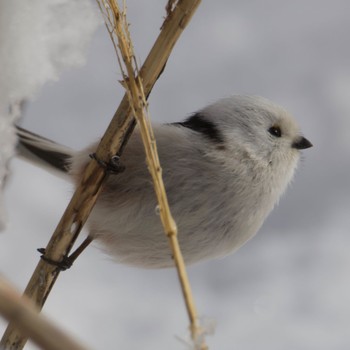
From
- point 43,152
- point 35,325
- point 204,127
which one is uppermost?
point 204,127

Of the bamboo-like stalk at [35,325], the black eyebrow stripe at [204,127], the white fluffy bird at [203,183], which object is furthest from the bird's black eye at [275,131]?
the bamboo-like stalk at [35,325]

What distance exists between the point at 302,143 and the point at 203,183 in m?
0.31

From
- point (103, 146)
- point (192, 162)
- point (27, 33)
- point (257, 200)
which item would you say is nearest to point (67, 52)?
point (27, 33)

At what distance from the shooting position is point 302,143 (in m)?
1.34

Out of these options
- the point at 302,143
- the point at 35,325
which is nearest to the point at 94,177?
the point at 302,143

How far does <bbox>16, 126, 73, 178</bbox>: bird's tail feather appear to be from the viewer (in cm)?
140

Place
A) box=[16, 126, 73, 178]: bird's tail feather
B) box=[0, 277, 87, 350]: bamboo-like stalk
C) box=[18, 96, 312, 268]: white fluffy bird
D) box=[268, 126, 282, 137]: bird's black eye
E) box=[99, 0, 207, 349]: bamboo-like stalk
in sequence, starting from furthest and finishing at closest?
1. box=[16, 126, 73, 178]: bird's tail feather
2. box=[268, 126, 282, 137]: bird's black eye
3. box=[18, 96, 312, 268]: white fluffy bird
4. box=[99, 0, 207, 349]: bamboo-like stalk
5. box=[0, 277, 87, 350]: bamboo-like stalk

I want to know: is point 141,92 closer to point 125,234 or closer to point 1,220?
point 1,220

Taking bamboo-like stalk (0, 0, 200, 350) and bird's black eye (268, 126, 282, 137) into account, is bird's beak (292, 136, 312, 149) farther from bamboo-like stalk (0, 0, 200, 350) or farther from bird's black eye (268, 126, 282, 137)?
bamboo-like stalk (0, 0, 200, 350)

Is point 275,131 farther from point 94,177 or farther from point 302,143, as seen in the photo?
point 94,177

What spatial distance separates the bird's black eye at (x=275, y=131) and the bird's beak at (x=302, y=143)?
5 centimetres

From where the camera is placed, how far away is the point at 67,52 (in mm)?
879

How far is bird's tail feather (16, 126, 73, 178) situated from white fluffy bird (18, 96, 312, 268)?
0.13 m

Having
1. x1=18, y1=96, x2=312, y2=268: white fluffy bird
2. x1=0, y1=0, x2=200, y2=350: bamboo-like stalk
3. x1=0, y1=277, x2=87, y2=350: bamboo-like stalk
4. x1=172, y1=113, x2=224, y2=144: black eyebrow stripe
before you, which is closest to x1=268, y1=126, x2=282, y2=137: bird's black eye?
x1=18, y1=96, x2=312, y2=268: white fluffy bird
